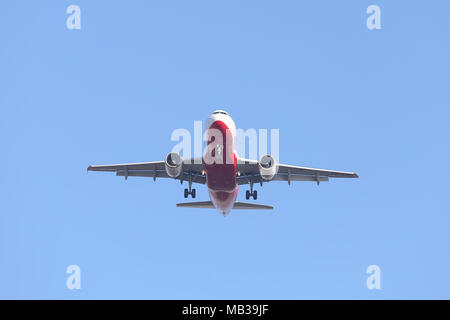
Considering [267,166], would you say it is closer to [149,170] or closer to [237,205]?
[237,205]

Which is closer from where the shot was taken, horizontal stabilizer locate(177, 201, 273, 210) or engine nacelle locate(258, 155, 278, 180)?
engine nacelle locate(258, 155, 278, 180)

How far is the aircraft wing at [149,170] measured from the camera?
5006cm

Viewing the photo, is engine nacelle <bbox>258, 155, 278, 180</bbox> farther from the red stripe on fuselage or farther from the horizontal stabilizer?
the horizontal stabilizer

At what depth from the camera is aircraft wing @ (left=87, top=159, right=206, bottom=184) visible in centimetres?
5006

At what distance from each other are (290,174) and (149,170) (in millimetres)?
Answer: 10372

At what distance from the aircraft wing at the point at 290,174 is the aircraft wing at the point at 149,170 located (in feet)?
9.96

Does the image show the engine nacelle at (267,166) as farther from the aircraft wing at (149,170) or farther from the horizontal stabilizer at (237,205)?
the aircraft wing at (149,170)

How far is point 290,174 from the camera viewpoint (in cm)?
5219

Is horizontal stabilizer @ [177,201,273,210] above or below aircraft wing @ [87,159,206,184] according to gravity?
below

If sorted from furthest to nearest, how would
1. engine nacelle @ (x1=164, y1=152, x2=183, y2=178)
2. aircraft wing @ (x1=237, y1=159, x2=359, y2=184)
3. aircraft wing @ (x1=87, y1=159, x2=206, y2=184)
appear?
aircraft wing @ (x1=87, y1=159, x2=206, y2=184), aircraft wing @ (x1=237, y1=159, x2=359, y2=184), engine nacelle @ (x1=164, y1=152, x2=183, y2=178)

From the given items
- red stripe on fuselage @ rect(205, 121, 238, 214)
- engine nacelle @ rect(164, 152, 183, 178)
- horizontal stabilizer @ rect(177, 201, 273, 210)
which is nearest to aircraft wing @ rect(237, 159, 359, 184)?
red stripe on fuselage @ rect(205, 121, 238, 214)

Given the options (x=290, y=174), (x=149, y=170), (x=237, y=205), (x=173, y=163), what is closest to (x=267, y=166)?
(x=237, y=205)
